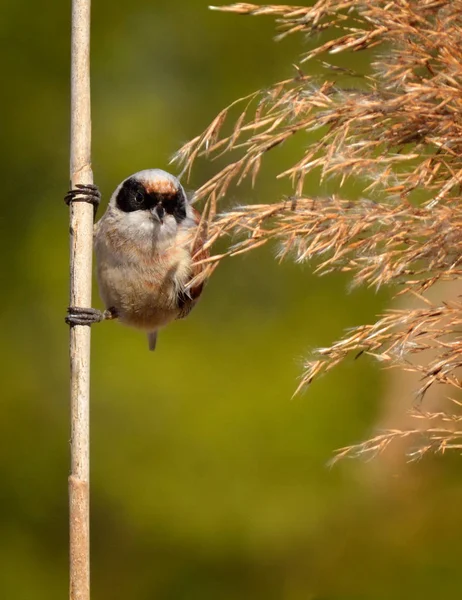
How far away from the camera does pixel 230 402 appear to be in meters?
4.45

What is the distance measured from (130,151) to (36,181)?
60 cm

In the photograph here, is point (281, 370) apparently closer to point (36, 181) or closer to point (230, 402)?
point (230, 402)

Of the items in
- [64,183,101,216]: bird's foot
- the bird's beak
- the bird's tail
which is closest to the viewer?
[64,183,101,216]: bird's foot

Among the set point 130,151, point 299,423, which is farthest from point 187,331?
point 130,151

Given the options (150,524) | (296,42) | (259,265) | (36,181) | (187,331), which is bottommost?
(150,524)

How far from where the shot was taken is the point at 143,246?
2.82m

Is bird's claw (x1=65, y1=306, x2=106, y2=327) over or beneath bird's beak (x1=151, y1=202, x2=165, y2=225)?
beneath

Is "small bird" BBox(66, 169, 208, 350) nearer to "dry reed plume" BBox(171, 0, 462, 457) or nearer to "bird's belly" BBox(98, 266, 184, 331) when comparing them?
"bird's belly" BBox(98, 266, 184, 331)

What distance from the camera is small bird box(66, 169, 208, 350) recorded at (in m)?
2.81

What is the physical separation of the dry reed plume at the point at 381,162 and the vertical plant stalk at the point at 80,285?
348 mm

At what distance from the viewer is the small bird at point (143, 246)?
2.81 m

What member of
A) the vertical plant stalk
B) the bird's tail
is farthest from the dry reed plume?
the bird's tail

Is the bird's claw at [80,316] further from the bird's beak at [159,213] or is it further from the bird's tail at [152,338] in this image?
the bird's tail at [152,338]

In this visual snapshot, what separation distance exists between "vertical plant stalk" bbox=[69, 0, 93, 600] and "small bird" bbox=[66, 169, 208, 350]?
2.51ft
